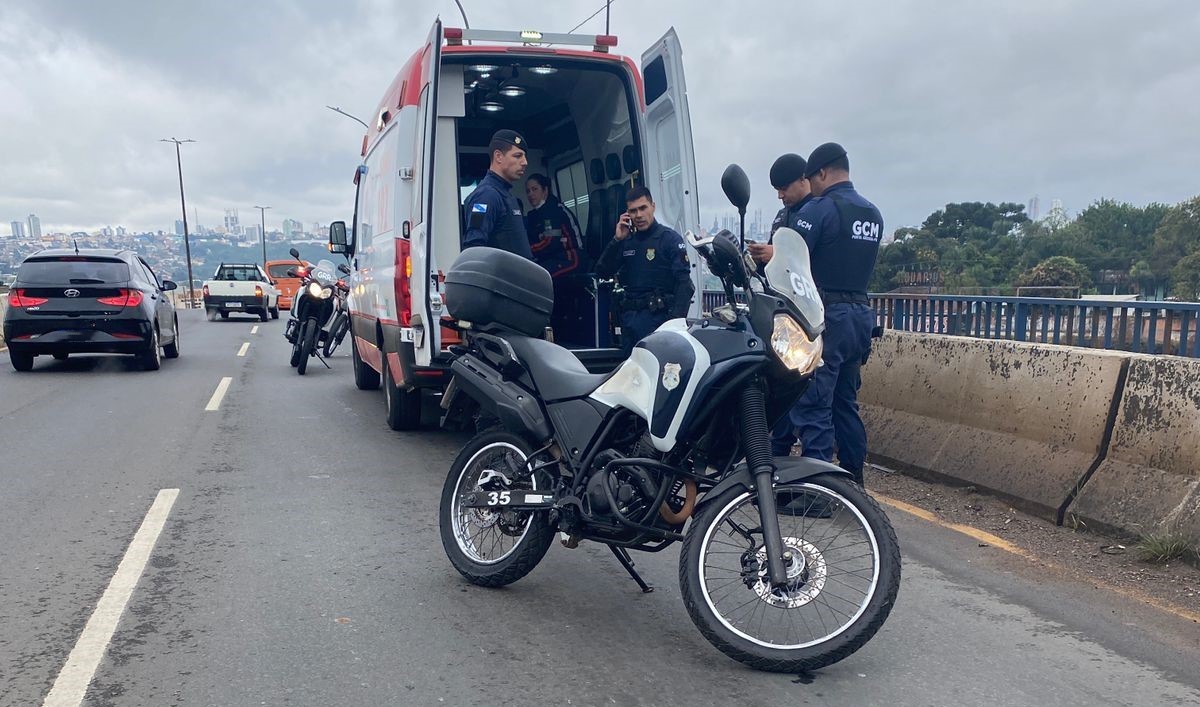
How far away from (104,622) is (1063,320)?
21.2 ft

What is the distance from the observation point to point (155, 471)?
6.60 meters

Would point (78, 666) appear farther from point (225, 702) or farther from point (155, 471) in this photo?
point (155, 471)

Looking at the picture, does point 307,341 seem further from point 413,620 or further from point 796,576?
point 796,576

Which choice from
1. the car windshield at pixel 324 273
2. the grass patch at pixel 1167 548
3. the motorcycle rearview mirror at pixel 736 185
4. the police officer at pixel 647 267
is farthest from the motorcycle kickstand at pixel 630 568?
the car windshield at pixel 324 273

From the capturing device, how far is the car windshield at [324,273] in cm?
1313

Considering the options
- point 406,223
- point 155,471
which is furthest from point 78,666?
point 406,223

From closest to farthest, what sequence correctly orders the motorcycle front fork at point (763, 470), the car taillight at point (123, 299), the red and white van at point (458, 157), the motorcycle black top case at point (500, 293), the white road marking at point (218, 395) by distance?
the motorcycle front fork at point (763, 470) < the motorcycle black top case at point (500, 293) < the red and white van at point (458, 157) < the white road marking at point (218, 395) < the car taillight at point (123, 299)

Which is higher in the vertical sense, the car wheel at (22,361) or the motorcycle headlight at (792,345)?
the motorcycle headlight at (792,345)

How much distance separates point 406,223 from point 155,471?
2411 millimetres

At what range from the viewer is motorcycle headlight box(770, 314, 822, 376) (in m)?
3.42

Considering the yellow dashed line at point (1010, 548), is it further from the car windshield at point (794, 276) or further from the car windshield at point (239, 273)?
the car windshield at point (239, 273)

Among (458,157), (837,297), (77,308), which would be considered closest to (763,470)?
(837,297)

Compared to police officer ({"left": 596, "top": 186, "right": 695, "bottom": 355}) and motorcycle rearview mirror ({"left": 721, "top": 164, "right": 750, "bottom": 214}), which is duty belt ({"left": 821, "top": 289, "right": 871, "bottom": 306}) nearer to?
police officer ({"left": 596, "top": 186, "right": 695, "bottom": 355})

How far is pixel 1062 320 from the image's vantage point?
23.4ft
